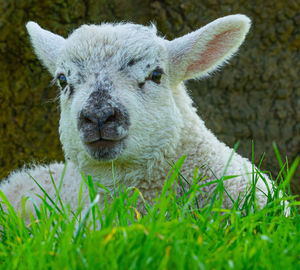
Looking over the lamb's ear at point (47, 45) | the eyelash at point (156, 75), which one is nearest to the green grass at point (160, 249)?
the eyelash at point (156, 75)

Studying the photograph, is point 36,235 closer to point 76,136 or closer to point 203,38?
point 76,136

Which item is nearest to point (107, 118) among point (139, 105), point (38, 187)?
point (139, 105)

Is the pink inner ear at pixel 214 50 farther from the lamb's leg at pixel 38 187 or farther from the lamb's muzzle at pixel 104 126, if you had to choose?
the lamb's leg at pixel 38 187

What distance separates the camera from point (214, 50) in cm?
392

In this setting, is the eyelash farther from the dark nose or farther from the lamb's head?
the dark nose

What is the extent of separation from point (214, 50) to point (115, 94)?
0.99 metres

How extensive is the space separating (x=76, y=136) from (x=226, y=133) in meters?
3.06

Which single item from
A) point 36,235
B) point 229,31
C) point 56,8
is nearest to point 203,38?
point 229,31

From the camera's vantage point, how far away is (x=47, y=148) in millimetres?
6324

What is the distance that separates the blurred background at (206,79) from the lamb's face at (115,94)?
2353mm

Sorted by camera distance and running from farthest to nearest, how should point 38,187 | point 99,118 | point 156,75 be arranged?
point 38,187, point 156,75, point 99,118

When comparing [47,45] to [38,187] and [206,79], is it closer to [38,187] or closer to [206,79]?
[38,187]

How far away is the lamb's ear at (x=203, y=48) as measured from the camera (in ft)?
12.4

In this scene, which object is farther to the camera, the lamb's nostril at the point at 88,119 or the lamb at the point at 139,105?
the lamb at the point at 139,105
